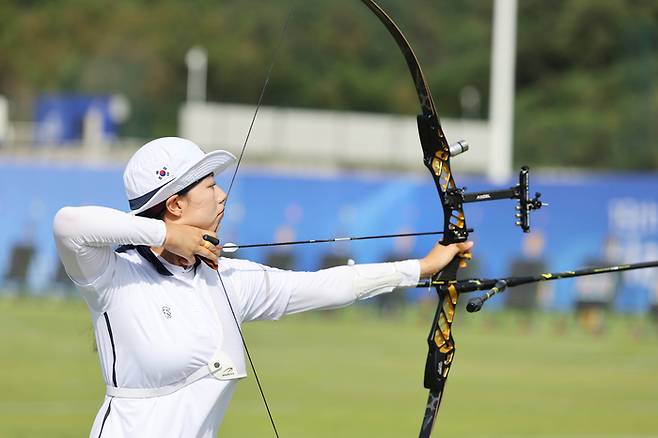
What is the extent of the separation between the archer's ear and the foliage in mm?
43006

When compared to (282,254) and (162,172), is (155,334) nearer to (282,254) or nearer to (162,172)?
(162,172)

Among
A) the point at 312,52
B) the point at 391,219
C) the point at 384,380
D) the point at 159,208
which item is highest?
the point at 312,52

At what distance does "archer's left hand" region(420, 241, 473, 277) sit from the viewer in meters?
4.57

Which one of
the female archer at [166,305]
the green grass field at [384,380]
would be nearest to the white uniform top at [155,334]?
the female archer at [166,305]

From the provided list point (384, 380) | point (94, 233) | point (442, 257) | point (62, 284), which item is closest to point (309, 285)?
point (442, 257)

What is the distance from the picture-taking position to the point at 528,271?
2016 cm

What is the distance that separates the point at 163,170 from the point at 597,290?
1621cm

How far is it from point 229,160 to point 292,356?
34.3 feet

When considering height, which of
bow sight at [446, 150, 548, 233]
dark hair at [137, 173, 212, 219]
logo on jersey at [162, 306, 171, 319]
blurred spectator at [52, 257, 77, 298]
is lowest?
blurred spectator at [52, 257, 77, 298]

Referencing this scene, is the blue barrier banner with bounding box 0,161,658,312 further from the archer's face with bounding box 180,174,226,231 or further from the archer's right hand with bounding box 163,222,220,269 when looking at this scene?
the archer's right hand with bounding box 163,222,220,269

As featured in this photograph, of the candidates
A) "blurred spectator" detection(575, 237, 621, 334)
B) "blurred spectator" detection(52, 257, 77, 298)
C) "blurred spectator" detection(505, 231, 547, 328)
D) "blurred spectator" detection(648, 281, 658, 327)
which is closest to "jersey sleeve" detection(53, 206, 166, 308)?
"blurred spectator" detection(575, 237, 621, 334)

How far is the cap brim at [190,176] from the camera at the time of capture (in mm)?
4125

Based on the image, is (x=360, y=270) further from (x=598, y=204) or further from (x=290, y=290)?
(x=598, y=204)

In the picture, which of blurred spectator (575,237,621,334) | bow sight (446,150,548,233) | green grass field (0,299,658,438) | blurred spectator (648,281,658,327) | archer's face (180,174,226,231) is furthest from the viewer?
blurred spectator (575,237,621,334)
